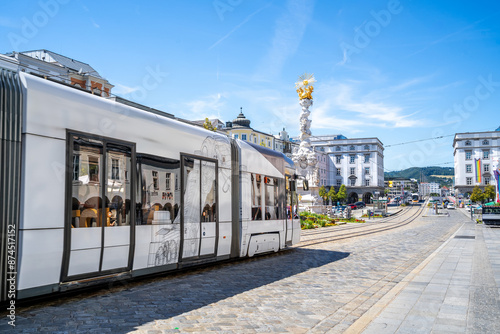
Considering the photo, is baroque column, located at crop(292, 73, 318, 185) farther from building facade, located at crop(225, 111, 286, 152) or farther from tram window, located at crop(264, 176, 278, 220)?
building facade, located at crop(225, 111, 286, 152)

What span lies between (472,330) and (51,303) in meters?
6.14

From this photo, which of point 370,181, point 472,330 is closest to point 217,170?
point 472,330

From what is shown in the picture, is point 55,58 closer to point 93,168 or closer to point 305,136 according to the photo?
point 305,136

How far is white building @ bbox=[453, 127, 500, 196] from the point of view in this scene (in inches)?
4247

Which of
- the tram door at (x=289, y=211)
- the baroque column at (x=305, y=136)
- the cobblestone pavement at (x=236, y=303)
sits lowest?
the cobblestone pavement at (x=236, y=303)

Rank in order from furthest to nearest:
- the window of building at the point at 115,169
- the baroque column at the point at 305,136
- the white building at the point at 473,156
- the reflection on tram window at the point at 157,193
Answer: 1. the white building at the point at 473,156
2. the baroque column at the point at 305,136
3. the reflection on tram window at the point at 157,193
4. the window of building at the point at 115,169

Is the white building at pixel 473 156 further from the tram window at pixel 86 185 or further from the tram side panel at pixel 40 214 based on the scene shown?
the tram side panel at pixel 40 214

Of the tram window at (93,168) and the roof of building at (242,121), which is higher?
the roof of building at (242,121)

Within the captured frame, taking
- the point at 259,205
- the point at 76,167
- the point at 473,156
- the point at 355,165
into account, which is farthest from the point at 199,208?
the point at 473,156

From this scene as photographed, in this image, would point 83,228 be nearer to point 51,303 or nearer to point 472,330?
point 51,303

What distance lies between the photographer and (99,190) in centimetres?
700

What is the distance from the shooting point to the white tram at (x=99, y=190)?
5.89 m

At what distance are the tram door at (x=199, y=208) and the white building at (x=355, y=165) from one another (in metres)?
108

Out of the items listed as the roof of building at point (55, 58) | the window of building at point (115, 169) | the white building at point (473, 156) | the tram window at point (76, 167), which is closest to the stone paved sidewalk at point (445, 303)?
the window of building at point (115, 169)
